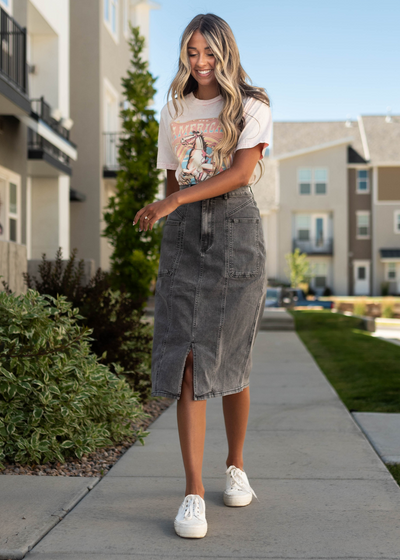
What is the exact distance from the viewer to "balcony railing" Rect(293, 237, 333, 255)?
124 ft

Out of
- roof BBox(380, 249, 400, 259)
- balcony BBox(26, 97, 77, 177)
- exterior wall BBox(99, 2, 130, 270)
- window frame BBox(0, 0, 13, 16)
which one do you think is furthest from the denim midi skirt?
roof BBox(380, 249, 400, 259)

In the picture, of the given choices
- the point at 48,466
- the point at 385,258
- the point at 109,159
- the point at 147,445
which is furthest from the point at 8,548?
the point at 385,258

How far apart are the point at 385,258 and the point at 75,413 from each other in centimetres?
3517

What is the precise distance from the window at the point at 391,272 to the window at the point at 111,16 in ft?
85.2

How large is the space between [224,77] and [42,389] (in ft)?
6.40

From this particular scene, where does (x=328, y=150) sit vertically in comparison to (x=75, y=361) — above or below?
above

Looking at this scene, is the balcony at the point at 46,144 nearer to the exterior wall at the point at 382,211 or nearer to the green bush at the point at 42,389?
the green bush at the point at 42,389

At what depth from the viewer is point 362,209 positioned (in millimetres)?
37656

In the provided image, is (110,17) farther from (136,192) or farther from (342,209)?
(342,209)

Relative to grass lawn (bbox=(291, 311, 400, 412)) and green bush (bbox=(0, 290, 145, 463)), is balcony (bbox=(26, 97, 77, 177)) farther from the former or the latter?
green bush (bbox=(0, 290, 145, 463))

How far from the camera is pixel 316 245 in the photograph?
1489 inches

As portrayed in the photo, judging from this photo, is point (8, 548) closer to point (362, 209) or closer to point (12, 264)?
point (12, 264)

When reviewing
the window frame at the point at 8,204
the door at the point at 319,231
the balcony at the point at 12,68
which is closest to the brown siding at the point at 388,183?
the door at the point at 319,231

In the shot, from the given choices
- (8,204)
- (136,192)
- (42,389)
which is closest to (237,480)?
(42,389)
